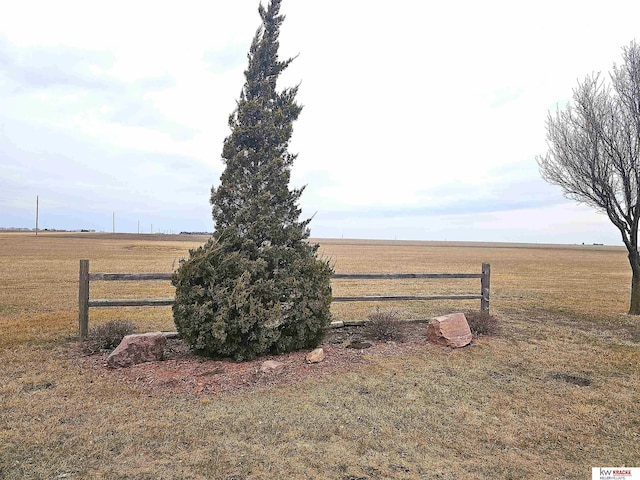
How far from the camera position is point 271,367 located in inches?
232

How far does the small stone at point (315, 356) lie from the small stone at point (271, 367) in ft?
1.69

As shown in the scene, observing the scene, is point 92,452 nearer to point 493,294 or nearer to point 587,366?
point 587,366

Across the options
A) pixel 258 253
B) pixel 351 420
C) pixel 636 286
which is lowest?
pixel 351 420

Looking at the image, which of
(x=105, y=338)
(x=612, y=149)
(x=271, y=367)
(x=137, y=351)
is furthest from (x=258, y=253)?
(x=612, y=149)

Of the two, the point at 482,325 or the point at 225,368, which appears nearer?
the point at 225,368

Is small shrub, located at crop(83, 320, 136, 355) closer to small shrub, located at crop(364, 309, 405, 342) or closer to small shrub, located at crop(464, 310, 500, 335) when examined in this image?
small shrub, located at crop(364, 309, 405, 342)

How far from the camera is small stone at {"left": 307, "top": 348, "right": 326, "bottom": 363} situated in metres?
6.30

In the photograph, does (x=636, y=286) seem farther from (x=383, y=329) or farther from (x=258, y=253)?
(x=258, y=253)

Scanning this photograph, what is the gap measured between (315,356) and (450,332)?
2.91 meters

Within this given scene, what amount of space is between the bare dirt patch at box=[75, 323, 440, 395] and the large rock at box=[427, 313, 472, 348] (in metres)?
0.28

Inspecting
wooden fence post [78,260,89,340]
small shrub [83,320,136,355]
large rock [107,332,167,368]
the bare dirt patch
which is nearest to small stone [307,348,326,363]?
the bare dirt patch

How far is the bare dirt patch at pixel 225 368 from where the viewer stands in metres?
5.39

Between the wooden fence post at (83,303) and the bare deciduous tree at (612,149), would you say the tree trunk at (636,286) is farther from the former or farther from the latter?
the wooden fence post at (83,303)

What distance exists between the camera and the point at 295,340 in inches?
265
